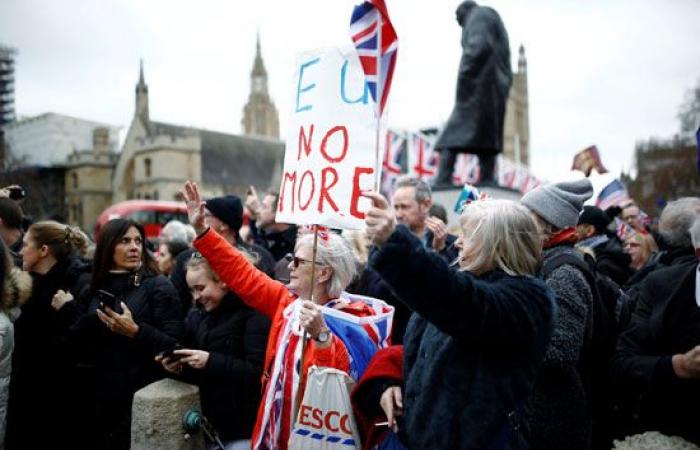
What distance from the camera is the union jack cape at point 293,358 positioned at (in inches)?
110

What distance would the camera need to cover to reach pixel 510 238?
6.90 feet

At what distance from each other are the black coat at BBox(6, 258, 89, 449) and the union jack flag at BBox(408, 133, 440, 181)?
14222 millimetres

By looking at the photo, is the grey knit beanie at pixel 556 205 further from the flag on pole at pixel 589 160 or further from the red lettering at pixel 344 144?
the flag on pole at pixel 589 160

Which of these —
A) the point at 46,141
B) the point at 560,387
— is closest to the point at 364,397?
the point at 560,387

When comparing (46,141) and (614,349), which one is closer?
(614,349)

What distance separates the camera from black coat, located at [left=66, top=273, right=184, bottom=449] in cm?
337

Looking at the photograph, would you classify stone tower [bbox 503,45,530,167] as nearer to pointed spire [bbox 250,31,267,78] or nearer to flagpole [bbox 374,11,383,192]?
pointed spire [bbox 250,31,267,78]

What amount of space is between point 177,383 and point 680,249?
2.70 metres

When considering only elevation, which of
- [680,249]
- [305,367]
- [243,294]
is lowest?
[305,367]

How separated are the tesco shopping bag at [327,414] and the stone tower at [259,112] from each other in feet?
290

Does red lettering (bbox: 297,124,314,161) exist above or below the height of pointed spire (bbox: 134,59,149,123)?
below

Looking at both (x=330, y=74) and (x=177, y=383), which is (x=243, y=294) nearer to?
(x=177, y=383)

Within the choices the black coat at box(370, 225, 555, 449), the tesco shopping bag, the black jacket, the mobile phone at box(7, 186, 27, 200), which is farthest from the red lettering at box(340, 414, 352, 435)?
the mobile phone at box(7, 186, 27, 200)

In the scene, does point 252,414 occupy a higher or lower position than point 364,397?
lower
